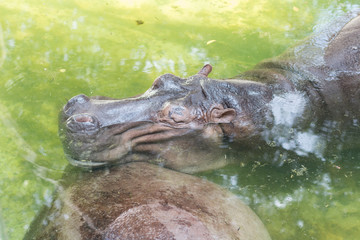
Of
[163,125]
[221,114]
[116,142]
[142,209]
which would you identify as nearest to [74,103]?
[116,142]

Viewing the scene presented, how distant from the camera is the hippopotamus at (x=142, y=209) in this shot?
262cm

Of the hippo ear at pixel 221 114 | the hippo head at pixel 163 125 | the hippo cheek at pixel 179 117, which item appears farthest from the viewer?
the hippo ear at pixel 221 114

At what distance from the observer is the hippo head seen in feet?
11.3

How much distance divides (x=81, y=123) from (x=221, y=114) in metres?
1.37

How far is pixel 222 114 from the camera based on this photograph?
3846 millimetres

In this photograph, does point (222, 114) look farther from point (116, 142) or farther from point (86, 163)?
point (86, 163)

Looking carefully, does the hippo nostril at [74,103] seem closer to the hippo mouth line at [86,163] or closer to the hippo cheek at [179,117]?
the hippo mouth line at [86,163]

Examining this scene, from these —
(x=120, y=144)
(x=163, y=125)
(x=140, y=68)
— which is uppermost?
(x=163, y=125)

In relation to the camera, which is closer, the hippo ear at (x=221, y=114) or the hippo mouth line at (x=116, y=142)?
the hippo mouth line at (x=116, y=142)

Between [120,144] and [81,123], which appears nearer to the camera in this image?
[81,123]

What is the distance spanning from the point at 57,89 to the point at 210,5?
3.48 m

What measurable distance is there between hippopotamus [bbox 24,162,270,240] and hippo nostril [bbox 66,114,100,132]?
17.9 inches

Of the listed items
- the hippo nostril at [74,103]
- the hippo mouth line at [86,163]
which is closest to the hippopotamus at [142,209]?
the hippo mouth line at [86,163]

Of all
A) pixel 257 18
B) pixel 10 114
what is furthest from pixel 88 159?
pixel 257 18
